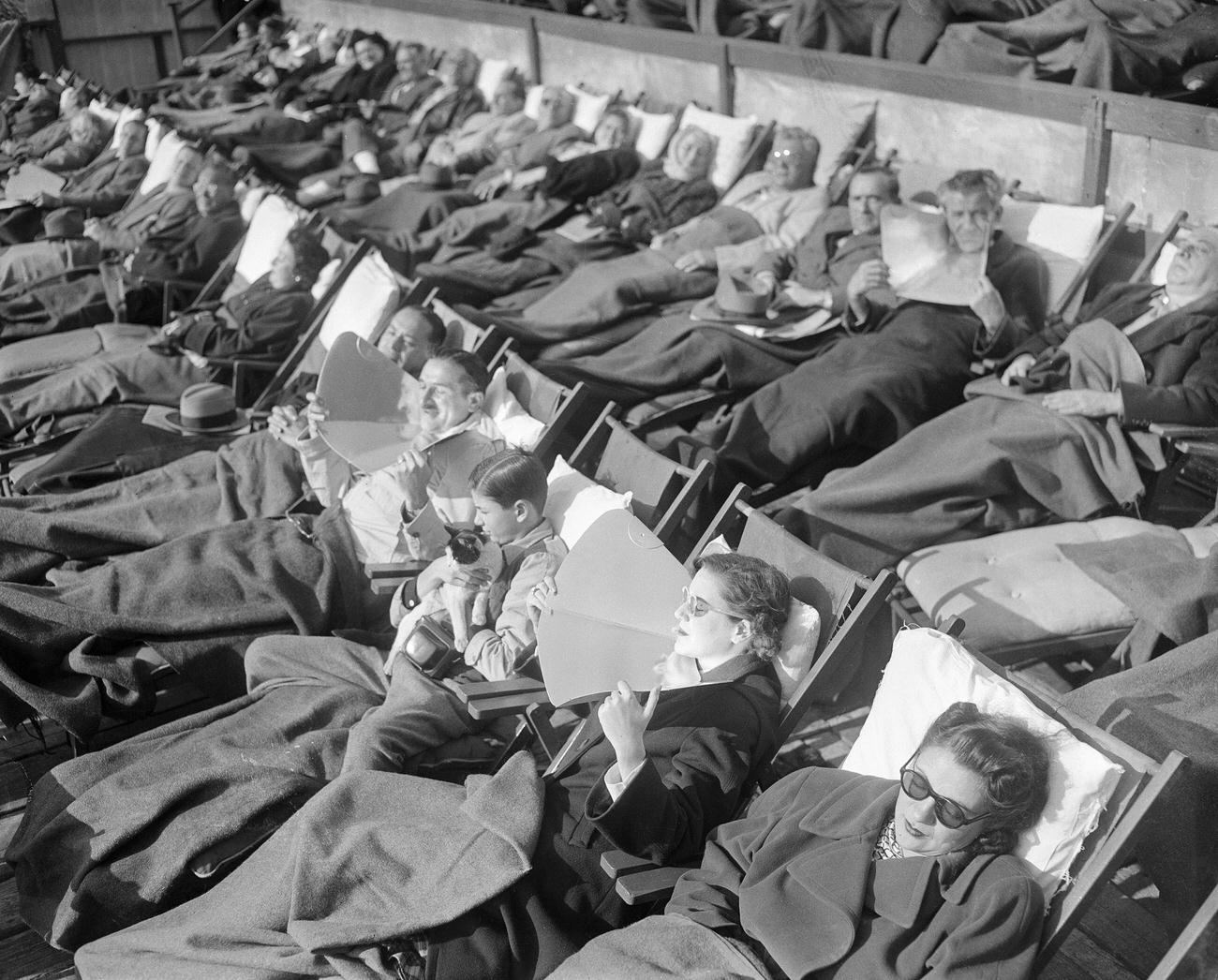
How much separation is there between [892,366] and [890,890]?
2361 mm

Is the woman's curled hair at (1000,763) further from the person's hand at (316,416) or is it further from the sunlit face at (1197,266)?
the person's hand at (316,416)

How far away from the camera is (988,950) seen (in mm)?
1963

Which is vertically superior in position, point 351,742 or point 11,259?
point 351,742

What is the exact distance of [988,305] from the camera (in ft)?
14.2

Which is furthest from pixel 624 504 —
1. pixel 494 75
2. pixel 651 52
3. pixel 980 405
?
pixel 494 75

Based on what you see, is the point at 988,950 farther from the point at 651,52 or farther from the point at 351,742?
the point at 651,52

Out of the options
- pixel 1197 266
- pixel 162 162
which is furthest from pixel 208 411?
pixel 162 162

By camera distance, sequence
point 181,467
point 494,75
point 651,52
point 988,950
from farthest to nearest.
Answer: point 494,75
point 651,52
point 181,467
point 988,950

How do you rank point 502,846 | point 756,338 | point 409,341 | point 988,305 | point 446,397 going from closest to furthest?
point 502,846
point 446,397
point 988,305
point 409,341
point 756,338

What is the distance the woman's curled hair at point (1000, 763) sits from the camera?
2047mm

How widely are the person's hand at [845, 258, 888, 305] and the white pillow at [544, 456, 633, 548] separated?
A: 155 cm

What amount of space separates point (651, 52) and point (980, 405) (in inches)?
187

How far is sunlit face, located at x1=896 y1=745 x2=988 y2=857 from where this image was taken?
204cm

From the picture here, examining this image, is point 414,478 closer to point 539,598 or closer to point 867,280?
point 539,598
